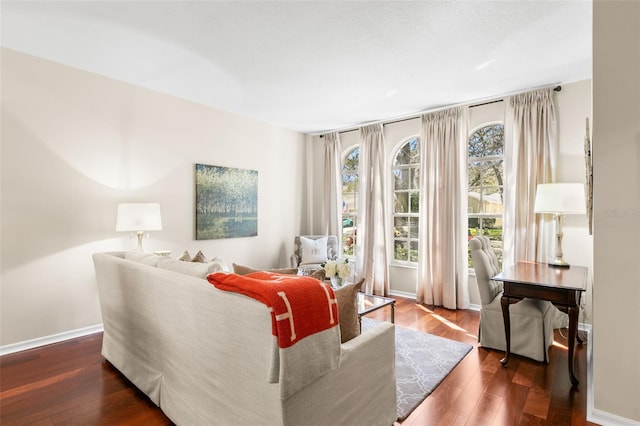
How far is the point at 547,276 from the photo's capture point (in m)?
2.66

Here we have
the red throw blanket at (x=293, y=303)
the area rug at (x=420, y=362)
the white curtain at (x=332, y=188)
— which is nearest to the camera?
the red throw blanket at (x=293, y=303)

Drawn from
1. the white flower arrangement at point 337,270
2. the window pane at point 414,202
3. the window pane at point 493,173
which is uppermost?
the window pane at point 493,173

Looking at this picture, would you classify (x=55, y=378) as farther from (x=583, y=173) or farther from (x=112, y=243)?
(x=583, y=173)

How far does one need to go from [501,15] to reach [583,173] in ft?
7.04

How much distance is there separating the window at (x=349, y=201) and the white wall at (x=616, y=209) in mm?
3839

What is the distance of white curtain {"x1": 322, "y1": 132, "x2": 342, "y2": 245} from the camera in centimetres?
562

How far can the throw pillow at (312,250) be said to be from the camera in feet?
16.6

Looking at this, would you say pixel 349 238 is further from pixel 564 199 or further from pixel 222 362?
pixel 222 362

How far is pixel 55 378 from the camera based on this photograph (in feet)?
8.32

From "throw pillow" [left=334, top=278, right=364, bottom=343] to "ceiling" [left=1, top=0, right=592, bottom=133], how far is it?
78.6 inches

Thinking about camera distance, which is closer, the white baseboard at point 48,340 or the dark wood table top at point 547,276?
the dark wood table top at point 547,276

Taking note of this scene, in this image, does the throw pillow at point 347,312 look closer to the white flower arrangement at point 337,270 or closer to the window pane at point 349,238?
the white flower arrangement at point 337,270

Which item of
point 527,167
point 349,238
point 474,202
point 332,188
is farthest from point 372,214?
point 527,167

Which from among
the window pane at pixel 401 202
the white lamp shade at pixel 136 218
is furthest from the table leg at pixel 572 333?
the white lamp shade at pixel 136 218
